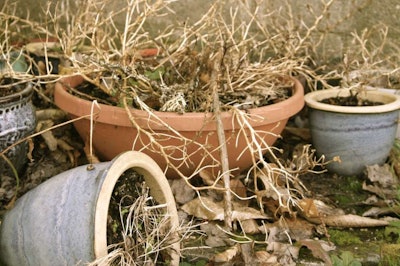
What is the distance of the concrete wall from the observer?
2803 millimetres

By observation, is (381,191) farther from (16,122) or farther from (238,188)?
(16,122)

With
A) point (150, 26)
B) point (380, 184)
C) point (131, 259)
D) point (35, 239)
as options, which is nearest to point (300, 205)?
point (380, 184)

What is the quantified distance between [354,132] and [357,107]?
10cm


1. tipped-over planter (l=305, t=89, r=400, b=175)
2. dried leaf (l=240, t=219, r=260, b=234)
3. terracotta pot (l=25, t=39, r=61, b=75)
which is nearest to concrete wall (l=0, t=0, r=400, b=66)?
terracotta pot (l=25, t=39, r=61, b=75)

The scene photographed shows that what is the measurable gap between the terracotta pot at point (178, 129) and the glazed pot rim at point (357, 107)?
14 centimetres

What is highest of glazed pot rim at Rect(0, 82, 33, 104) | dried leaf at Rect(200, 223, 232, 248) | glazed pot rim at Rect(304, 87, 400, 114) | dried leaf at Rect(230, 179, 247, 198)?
glazed pot rim at Rect(0, 82, 33, 104)

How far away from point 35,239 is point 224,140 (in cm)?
66

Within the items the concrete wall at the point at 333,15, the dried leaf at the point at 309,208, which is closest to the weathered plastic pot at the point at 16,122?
the concrete wall at the point at 333,15

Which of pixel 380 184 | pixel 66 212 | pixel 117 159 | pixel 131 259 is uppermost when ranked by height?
pixel 117 159

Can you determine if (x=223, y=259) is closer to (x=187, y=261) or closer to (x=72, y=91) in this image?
(x=187, y=261)

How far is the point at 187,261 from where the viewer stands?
1931 mm

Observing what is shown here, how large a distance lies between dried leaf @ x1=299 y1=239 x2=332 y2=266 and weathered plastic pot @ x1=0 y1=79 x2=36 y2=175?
0.99 metres

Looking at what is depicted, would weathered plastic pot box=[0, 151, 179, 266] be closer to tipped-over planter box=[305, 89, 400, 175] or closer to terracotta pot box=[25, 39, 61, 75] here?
tipped-over planter box=[305, 89, 400, 175]

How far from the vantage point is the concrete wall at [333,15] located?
280 centimetres
